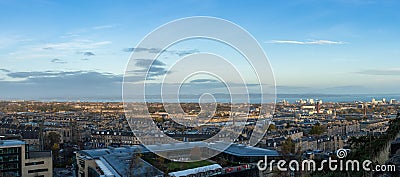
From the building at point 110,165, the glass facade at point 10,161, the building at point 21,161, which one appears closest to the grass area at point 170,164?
the building at point 110,165

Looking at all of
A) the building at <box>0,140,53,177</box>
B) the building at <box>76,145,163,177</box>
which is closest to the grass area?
the building at <box>76,145,163,177</box>

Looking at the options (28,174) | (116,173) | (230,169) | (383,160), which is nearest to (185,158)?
(230,169)

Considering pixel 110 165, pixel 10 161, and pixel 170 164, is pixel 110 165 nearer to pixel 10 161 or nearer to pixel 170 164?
pixel 170 164

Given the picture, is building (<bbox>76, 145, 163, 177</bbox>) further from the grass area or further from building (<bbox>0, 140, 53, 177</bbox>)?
building (<bbox>0, 140, 53, 177</bbox>)

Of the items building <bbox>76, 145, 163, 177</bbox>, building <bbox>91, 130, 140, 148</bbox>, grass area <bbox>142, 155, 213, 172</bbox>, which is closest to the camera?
building <bbox>76, 145, 163, 177</bbox>

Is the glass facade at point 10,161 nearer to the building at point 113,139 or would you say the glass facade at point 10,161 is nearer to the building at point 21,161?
the building at point 21,161

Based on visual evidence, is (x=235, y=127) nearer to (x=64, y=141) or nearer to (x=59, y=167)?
(x=59, y=167)
